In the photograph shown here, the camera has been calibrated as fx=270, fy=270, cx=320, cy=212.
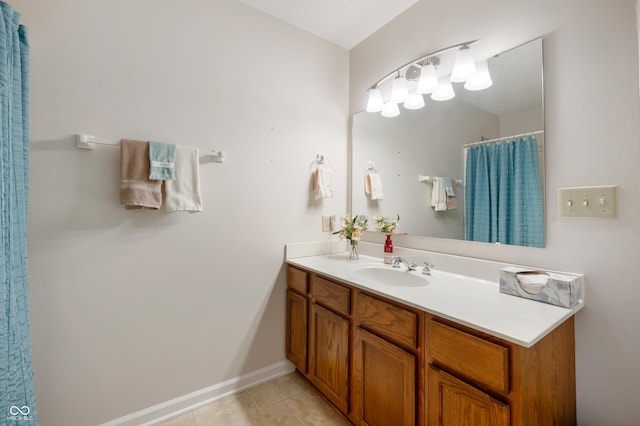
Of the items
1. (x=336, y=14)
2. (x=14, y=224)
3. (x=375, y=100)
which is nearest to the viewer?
(x=14, y=224)

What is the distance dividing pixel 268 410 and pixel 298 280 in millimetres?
762

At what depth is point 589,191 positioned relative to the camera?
1097mm

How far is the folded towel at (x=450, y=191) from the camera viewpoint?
1.57 m

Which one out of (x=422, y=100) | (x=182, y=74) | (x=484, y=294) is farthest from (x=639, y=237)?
(x=182, y=74)

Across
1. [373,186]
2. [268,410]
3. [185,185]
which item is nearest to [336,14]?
[373,186]

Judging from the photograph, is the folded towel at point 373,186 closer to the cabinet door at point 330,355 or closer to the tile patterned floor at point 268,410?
the cabinet door at point 330,355

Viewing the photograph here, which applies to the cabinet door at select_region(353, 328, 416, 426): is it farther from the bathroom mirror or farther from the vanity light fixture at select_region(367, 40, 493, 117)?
the vanity light fixture at select_region(367, 40, 493, 117)

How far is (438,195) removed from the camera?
1.65 metres

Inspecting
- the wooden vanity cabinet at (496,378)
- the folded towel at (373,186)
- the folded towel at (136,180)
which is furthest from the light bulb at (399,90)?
the folded towel at (136,180)

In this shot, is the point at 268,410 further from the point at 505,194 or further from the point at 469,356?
the point at 505,194

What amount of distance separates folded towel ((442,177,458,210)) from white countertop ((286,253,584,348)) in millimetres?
399

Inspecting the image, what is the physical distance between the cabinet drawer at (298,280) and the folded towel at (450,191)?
0.98m

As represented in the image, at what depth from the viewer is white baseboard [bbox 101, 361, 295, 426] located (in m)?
1.45

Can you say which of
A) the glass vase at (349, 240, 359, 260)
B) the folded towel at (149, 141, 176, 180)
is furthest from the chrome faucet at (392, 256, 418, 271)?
the folded towel at (149, 141, 176, 180)
